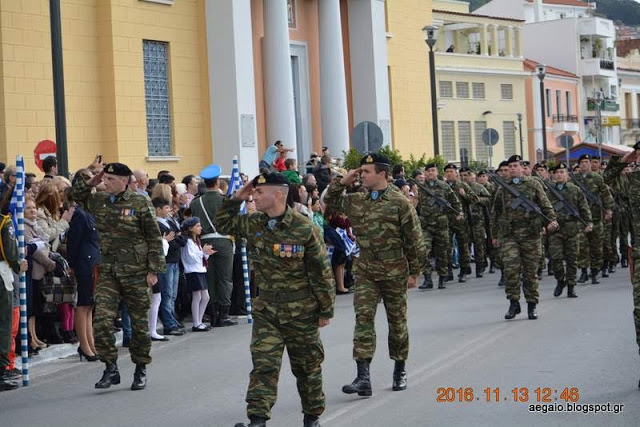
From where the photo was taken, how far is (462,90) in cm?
5784

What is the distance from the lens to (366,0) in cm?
3700

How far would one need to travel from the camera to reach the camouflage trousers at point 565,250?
58.1ft

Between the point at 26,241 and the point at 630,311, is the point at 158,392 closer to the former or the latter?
the point at 26,241

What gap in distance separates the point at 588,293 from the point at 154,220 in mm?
9228

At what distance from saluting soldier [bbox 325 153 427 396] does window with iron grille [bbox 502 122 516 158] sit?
5117cm

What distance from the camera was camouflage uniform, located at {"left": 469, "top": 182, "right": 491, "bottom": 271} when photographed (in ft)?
73.8

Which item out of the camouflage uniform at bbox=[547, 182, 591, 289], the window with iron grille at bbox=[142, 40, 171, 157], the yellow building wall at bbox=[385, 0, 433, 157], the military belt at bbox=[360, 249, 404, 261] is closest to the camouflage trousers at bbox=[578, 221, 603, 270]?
the camouflage uniform at bbox=[547, 182, 591, 289]

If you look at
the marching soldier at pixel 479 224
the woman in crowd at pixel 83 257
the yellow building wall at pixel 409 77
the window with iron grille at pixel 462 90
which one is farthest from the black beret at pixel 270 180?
the window with iron grille at pixel 462 90

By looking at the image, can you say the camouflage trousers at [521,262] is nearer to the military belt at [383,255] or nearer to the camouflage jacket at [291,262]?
the military belt at [383,255]

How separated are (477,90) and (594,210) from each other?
1521 inches

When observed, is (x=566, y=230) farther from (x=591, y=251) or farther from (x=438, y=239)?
(x=438, y=239)

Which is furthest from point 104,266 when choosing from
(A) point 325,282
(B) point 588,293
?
(B) point 588,293

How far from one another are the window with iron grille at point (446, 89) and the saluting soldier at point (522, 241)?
134ft

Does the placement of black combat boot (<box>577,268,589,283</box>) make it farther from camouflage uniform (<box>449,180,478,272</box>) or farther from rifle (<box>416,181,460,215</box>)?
rifle (<box>416,181,460,215</box>)
